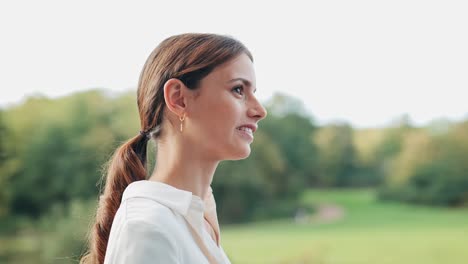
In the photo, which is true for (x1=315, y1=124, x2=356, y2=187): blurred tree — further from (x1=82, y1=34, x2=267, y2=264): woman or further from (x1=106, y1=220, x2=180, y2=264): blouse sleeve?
(x1=106, y1=220, x2=180, y2=264): blouse sleeve

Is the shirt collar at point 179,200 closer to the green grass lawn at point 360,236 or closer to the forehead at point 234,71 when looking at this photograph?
the forehead at point 234,71

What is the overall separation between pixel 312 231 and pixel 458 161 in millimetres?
747

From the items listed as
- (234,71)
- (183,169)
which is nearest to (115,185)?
(183,169)

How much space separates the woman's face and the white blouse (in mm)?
67

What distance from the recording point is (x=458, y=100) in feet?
9.87

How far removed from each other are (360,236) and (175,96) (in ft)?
7.65

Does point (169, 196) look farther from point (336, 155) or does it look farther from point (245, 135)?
point (336, 155)

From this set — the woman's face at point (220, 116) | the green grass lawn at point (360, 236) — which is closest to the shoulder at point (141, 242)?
the woman's face at point (220, 116)

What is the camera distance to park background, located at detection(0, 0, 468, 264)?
9.00ft

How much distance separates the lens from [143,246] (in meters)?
0.67

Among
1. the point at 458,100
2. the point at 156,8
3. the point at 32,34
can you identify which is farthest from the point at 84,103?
the point at 458,100

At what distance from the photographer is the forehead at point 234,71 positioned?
0.78m

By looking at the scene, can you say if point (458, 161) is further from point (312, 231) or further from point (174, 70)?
point (174, 70)

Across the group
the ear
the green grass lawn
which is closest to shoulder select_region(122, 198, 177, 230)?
the ear
